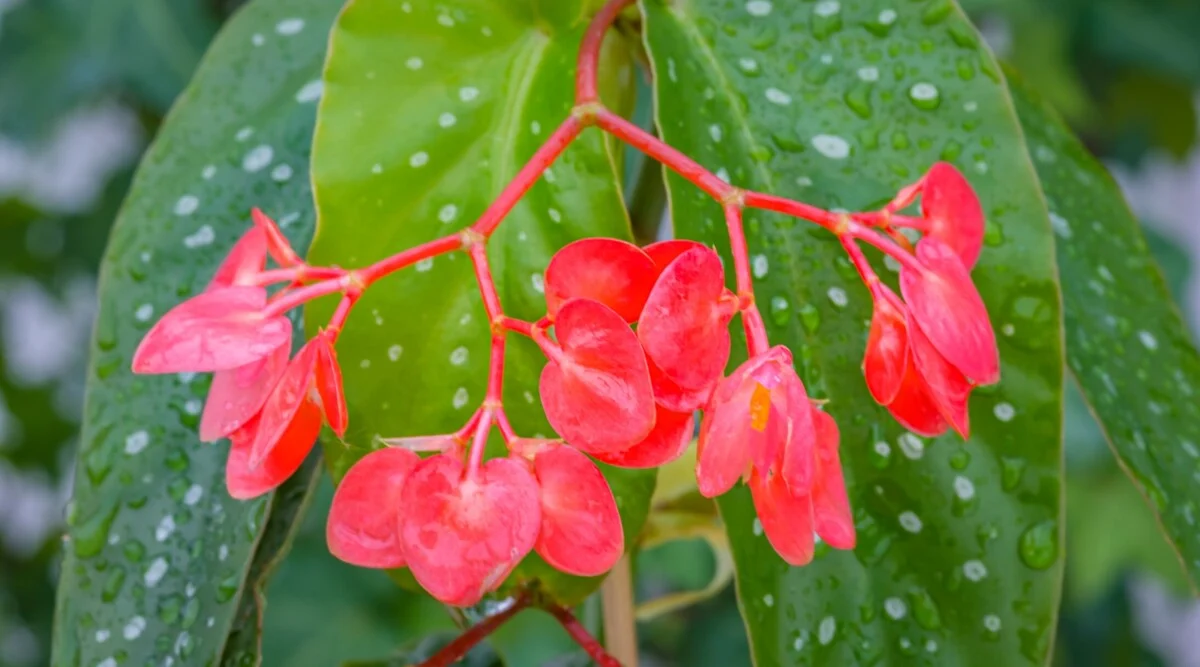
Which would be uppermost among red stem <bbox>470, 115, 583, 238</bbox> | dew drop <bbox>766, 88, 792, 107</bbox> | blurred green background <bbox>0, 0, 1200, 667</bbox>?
red stem <bbox>470, 115, 583, 238</bbox>

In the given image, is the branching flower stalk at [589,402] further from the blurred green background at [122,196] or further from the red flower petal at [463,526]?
the blurred green background at [122,196]

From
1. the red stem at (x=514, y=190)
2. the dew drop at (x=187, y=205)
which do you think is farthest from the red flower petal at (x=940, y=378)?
the dew drop at (x=187, y=205)

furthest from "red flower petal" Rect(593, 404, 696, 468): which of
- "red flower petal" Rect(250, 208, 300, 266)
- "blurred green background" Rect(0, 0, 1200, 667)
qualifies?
"blurred green background" Rect(0, 0, 1200, 667)

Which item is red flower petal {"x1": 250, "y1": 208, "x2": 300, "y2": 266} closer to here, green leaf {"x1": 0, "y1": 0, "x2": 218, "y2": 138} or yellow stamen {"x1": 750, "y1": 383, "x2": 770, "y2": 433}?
yellow stamen {"x1": 750, "y1": 383, "x2": 770, "y2": 433}

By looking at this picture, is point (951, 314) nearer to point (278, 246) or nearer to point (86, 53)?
point (278, 246)

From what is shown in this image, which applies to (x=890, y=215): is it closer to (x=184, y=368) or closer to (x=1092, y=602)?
(x=184, y=368)

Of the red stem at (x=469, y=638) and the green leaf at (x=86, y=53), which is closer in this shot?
the red stem at (x=469, y=638)
